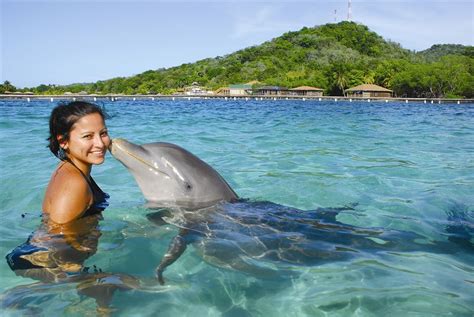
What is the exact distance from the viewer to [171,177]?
466cm

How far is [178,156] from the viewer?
15.5 ft

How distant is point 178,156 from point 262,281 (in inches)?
68.1

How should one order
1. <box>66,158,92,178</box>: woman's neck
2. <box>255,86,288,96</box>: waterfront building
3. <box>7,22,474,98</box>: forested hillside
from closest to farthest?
<box>66,158,92,178</box>: woman's neck
<box>7,22,474,98</box>: forested hillside
<box>255,86,288,96</box>: waterfront building

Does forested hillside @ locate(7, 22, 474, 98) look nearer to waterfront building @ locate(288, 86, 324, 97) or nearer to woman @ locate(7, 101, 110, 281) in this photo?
waterfront building @ locate(288, 86, 324, 97)

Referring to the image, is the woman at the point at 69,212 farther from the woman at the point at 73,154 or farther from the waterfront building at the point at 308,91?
the waterfront building at the point at 308,91

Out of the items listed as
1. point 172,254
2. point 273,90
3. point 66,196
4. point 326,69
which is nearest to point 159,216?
point 172,254

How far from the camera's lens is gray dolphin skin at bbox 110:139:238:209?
459 centimetres

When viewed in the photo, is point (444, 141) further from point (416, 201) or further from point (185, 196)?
point (185, 196)

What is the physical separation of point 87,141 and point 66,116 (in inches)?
10.4

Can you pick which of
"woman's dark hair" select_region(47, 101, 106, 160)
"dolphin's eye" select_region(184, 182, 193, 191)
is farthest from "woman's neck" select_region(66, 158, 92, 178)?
"dolphin's eye" select_region(184, 182, 193, 191)

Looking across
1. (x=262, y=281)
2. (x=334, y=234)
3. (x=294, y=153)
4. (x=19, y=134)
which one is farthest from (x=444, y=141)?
(x=19, y=134)

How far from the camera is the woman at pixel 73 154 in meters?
3.56

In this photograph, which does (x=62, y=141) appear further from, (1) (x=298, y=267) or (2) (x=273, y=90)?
(2) (x=273, y=90)

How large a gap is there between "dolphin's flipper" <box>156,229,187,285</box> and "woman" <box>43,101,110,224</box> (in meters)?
0.81
